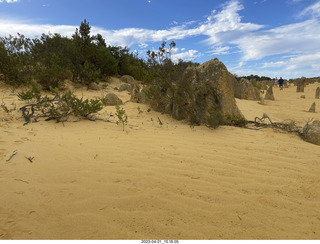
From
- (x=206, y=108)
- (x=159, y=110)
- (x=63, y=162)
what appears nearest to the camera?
(x=63, y=162)

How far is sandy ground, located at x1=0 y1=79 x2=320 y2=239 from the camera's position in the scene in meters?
1.66

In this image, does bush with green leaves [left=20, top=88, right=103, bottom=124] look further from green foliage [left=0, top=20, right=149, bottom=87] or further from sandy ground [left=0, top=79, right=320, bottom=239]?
green foliage [left=0, top=20, right=149, bottom=87]

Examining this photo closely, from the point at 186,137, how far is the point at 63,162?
2301 millimetres

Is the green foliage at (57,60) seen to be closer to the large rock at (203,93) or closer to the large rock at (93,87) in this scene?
the large rock at (93,87)

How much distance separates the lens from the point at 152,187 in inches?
87.0

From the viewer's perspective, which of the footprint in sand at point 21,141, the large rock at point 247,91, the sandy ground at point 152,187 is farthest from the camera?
the large rock at point 247,91

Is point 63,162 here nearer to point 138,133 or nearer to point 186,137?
point 138,133

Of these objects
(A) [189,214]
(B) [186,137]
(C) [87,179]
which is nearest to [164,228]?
(A) [189,214]

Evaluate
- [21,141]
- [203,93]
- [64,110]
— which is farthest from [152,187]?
[203,93]

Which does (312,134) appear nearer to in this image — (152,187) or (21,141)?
(152,187)

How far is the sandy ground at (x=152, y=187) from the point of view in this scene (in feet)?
5.45

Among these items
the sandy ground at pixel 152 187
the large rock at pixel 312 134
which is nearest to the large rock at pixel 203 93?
the sandy ground at pixel 152 187

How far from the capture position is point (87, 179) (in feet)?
7.56

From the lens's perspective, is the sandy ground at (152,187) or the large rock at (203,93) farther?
the large rock at (203,93)
